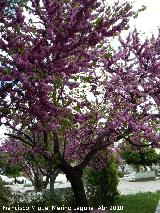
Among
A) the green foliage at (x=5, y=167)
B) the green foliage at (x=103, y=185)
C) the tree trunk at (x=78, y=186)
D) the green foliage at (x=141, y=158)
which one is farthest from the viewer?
the green foliage at (x=141, y=158)

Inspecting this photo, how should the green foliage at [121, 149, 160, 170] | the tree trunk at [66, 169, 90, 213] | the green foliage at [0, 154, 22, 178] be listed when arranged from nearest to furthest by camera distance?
the tree trunk at [66, 169, 90, 213] < the green foliage at [0, 154, 22, 178] < the green foliage at [121, 149, 160, 170]

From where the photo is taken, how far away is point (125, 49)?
1311cm

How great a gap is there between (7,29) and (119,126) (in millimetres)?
4967

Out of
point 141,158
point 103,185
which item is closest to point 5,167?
point 103,185

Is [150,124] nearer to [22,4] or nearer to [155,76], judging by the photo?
[155,76]

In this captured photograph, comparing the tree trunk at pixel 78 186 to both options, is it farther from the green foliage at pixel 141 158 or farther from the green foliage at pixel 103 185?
the green foliage at pixel 141 158

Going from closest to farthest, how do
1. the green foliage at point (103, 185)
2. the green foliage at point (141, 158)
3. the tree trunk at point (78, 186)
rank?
the tree trunk at point (78, 186) → the green foliage at point (103, 185) → the green foliage at point (141, 158)

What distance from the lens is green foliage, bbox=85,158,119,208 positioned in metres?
16.3

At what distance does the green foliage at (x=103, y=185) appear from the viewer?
53.6ft

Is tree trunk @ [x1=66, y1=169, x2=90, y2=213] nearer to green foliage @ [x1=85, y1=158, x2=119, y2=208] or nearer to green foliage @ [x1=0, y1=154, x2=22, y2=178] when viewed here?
green foliage @ [x1=85, y1=158, x2=119, y2=208]

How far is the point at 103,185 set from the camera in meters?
16.5

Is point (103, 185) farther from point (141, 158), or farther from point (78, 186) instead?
point (141, 158)

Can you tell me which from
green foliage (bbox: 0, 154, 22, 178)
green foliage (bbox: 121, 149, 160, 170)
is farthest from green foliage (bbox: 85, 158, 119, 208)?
green foliage (bbox: 121, 149, 160, 170)

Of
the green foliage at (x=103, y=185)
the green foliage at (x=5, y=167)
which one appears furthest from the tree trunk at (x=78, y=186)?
the green foliage at (x=5, y=167)
